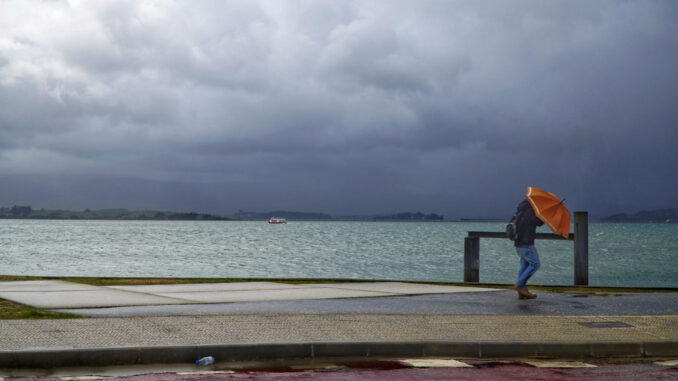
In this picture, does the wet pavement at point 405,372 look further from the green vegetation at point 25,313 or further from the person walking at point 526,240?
the person walking at point 526,240

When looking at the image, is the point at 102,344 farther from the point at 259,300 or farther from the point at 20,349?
the point at 259,300

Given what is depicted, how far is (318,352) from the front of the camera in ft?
24.4

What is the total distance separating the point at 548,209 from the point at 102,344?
7.93 metres

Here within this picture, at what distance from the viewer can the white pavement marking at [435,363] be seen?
23.3 feet

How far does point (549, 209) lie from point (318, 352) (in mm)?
6491

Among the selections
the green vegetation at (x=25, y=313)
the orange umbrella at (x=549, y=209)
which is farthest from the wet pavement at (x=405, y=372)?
the orange umbrella at (x=549, y=209)

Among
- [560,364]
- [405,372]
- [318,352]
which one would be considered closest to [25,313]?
[318,352]

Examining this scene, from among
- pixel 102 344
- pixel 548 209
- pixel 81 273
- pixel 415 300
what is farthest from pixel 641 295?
pixel 81 273

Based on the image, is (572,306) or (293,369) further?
(572,306)

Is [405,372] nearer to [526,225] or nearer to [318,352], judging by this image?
[318,352]

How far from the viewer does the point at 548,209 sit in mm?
12586

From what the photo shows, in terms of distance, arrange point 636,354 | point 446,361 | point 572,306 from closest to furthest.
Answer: point 446,361, point 636,354, point 572,306

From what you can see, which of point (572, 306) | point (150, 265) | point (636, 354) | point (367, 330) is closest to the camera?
point (636, 354)

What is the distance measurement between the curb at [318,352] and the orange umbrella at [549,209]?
462 centimetres
